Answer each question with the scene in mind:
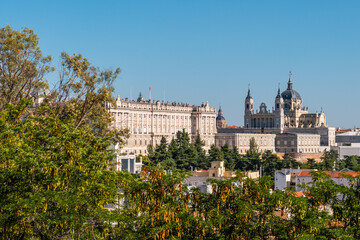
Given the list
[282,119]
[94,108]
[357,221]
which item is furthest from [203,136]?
[357,221]

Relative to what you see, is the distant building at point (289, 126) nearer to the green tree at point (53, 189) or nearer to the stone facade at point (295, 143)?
the stone facade at point (295, 143)

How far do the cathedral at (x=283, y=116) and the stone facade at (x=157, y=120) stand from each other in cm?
2924

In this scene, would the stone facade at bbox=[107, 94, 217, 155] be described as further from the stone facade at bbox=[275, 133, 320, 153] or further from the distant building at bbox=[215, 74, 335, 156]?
the stone facade at bbox=[275, 133, 320, 153]

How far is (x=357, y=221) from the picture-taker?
20422mm

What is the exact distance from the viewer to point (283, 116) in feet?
573

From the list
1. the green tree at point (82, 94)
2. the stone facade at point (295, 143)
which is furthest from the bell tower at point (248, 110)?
the green tree at point (82, 94)

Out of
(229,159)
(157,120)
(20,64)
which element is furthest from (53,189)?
(157,120)

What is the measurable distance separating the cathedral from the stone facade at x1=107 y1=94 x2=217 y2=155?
29.2m

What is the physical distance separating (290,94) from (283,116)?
42.3 feet

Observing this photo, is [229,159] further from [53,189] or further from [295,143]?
[53,189]

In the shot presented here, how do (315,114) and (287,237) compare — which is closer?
(287,237)

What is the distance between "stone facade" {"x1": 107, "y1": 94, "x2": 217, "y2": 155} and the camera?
400ft

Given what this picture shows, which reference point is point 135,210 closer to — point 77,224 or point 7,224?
point 77,224

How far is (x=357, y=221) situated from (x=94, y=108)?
1618 cm
